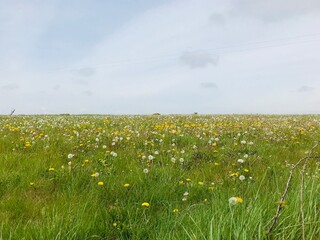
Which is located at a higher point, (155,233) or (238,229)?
(238,229)

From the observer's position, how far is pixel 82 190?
568 centimetres

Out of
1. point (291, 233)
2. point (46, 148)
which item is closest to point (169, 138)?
point (46, 148)

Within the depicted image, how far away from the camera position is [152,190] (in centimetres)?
552

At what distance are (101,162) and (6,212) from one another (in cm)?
270

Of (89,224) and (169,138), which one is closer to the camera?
(89,224)

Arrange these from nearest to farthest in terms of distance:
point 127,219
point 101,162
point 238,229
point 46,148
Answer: point 238,229 → point 127,219 → point 101,162 → point 46,148

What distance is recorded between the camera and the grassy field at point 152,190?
3.64m

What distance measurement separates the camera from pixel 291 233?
130 inches

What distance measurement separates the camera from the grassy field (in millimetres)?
3643

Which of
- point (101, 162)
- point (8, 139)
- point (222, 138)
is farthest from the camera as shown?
point (222, 138)

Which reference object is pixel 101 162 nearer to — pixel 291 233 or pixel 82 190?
pixel 82 190

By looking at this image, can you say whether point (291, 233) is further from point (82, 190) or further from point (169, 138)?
point (169, 138)

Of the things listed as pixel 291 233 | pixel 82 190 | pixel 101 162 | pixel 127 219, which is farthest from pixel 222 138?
pixel 291 233

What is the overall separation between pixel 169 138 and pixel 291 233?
7.56 meters
